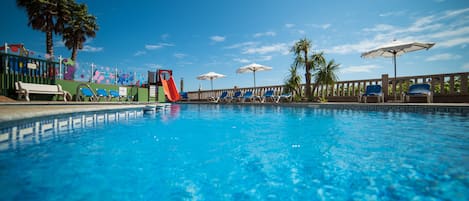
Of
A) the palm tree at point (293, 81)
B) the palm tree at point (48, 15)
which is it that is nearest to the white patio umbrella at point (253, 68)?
the palm tree at point (293, 81)

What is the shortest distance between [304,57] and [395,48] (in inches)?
166

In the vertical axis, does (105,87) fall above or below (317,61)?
below

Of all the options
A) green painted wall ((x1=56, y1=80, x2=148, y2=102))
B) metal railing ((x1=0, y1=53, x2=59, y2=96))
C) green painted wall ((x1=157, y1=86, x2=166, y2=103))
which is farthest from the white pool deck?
green painted wall ((x1=157, y1=86, x2=166, y2=103))

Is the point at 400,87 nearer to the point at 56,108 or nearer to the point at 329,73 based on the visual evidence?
the point at 329,73

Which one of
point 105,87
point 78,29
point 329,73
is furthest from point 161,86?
point 329,73

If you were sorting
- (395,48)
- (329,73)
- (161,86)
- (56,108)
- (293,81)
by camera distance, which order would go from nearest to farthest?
1. (56,108)
2. (395,48)
3. (329,73)
4. (293,81)
5. (161,86)

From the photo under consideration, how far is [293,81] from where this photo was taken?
11805 millimetres

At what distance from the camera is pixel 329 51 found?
36.2 feet

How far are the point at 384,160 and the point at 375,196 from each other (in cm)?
84

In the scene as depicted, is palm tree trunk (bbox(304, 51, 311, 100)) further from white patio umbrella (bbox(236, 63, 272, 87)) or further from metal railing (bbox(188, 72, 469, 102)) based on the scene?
white patio umbrella (bbox(236, 63, 272, 87))

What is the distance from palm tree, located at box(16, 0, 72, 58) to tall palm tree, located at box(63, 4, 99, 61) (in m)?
0.66

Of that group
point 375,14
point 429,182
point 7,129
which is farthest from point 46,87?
point 375,14

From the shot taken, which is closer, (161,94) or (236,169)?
(236,169)

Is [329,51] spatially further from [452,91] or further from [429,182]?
[429,182]
